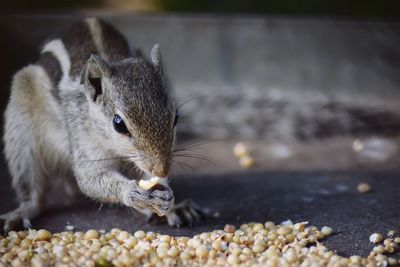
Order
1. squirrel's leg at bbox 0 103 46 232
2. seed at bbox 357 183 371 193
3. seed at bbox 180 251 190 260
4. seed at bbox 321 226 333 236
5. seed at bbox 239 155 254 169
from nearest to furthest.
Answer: seed at bbox 180 251 190 260 → seed at bbox 321 226 333 236 → squirrel's leg at bbox 0 103 46 232 → seed at bbox 357 183 371 193 → seed at bbox 239 155 254 169

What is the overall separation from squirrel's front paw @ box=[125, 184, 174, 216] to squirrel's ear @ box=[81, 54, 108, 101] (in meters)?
0.57

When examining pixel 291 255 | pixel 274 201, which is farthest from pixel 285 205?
pixel 291 255

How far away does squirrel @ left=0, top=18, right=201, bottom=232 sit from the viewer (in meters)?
3.29

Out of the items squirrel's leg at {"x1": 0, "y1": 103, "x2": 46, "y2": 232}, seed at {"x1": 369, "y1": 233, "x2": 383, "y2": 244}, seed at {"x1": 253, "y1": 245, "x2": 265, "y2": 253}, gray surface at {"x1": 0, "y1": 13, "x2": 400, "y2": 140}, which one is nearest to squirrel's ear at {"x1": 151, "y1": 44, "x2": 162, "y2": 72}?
squirrel's leg at {"x1": 0, "y1": 103, "x2": 46, "y2": 232}

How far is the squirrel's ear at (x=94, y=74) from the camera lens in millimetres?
3447

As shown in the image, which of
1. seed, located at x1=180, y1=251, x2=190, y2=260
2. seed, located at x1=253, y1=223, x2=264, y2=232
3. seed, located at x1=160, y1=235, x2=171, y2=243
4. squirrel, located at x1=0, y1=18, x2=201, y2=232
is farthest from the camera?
seed, located at x1=253, y1=223, x2=264, y2=232

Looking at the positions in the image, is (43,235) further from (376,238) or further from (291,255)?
(376,238)

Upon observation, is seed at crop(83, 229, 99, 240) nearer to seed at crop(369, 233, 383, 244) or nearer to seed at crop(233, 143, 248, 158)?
seed at crop(369, 233, 383, 244)

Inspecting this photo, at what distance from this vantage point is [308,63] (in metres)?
5.52

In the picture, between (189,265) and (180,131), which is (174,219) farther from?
(180,131)

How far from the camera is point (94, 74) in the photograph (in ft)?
11.5

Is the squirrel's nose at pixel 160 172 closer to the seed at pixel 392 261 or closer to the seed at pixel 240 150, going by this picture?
the seed at pixel 392 261

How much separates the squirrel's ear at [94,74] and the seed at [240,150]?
5.95 feet

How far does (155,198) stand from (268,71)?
2494mm
